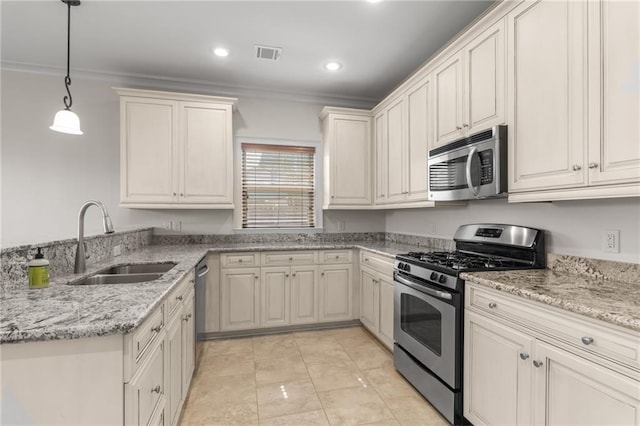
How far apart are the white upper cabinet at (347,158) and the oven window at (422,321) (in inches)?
63.5

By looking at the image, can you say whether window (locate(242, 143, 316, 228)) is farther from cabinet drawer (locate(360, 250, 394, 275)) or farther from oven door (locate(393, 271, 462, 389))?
oven door (locate(393, 271, 462, 389))

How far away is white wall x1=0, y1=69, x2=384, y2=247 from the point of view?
3.33 metres

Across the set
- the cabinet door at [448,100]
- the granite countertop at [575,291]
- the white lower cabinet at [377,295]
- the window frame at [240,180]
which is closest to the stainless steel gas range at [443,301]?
the granite countertop at [575,291]

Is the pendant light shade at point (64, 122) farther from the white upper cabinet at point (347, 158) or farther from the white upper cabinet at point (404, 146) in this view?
the white upper cabinet at point (404, 146)

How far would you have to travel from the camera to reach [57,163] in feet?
11.3

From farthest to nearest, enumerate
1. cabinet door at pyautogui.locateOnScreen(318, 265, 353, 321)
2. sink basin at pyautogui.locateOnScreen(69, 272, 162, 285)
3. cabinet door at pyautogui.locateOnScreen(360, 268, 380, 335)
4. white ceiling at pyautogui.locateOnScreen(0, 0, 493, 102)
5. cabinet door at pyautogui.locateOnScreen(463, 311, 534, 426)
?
1. cabinet door at pyautogui.locateOnScreen(318, 265, 353, 321)
2. cabinet door at pyautogui.locateOnScreen(360, 268, 380, 335)
3. white ceiling at pyautogui.locateOnScreen(0, 0, 493, 102)
4. sink basin at pyautogui.locateOnScreen(69, 272, 162, 285)
5. cabinet door at pyautogui.locateOnScreen(463, 311, 534, 426)

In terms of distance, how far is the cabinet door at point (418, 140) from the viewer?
281cm

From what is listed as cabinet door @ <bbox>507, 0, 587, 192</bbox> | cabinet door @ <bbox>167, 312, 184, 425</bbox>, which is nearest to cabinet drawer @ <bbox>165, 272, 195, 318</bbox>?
cabinet door @ <bbox>167, 312, 184, 425</bbox>

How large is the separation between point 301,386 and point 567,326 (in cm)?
181

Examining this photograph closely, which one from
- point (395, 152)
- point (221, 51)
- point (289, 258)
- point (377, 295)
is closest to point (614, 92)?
point (395, 152)

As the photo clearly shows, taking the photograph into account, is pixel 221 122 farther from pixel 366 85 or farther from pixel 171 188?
pixel 366 85

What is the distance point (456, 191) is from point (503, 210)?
1.27 feet

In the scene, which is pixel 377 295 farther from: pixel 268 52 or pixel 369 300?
pixel 268 52

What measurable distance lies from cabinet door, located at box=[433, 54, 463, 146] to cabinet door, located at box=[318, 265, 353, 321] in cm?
173
